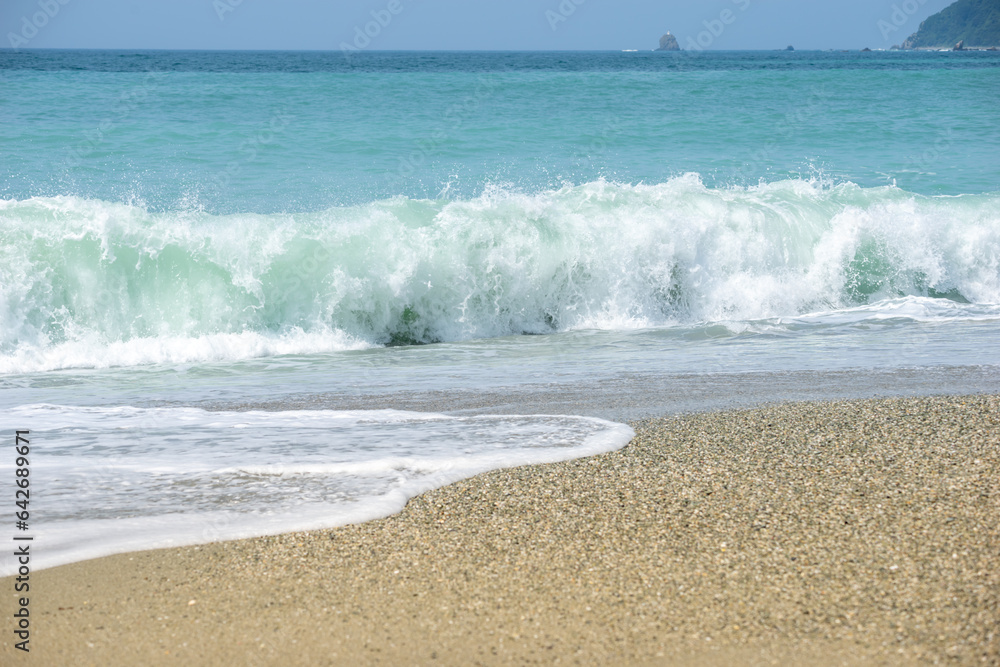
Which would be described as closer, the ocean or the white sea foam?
the white sea foam

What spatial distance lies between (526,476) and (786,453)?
132cm

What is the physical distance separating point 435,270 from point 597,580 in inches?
254

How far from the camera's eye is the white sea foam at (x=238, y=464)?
11.4ft

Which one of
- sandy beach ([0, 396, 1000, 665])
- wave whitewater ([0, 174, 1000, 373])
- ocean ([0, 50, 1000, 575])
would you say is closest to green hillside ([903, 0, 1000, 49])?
ocean ([0, 50, 1000, 575])

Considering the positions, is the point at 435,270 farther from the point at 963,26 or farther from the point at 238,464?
the point at 963,26

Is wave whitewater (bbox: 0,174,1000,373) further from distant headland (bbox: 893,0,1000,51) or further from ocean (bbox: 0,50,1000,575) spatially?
distant headland (bbox: 893,0,1000,51)

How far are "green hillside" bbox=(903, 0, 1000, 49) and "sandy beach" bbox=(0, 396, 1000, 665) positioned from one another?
161757 millimetres

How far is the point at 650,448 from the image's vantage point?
4359mm

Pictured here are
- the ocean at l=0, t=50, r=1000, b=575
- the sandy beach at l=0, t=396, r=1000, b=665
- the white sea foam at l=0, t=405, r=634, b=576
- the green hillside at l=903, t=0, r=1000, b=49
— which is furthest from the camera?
the green hillside at l=903, t=0, r=1000, b=49

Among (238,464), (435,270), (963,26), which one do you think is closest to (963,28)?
(963,26)

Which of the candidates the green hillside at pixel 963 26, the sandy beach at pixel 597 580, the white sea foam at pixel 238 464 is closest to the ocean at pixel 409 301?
the white sea foam at pixel 238 464

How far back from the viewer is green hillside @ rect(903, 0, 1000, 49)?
453ft

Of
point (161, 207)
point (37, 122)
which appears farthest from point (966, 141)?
point (37, 122)

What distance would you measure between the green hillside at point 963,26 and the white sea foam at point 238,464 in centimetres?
16144
